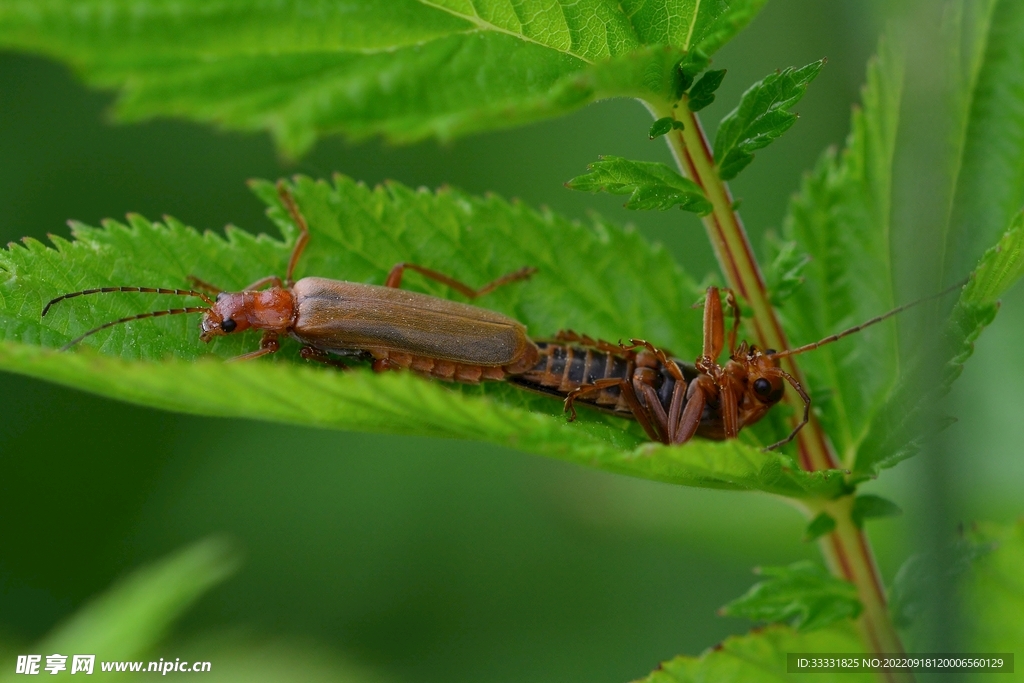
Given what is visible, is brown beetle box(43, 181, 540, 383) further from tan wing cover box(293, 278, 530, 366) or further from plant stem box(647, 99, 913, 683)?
plant stem box(647, 99, 913, 683)

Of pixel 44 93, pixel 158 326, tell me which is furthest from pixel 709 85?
pixel 44 93

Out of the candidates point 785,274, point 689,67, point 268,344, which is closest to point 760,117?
point 689,67

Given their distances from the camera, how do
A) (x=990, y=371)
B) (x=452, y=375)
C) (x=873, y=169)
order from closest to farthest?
(x=873, y=169)
(x=452, y=375)
(x=990, y=371)

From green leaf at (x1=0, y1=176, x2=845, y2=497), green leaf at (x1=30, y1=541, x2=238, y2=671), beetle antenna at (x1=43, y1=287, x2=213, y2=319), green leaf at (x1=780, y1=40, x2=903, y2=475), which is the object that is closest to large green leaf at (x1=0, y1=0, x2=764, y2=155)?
green leaf at (x1=0, y1=176, x2=845, y2=497)

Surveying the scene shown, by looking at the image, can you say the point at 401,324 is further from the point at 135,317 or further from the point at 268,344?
the point at 135,317

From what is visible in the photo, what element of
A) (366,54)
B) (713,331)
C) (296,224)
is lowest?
(366,54)

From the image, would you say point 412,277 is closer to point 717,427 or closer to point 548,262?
point 548,262
